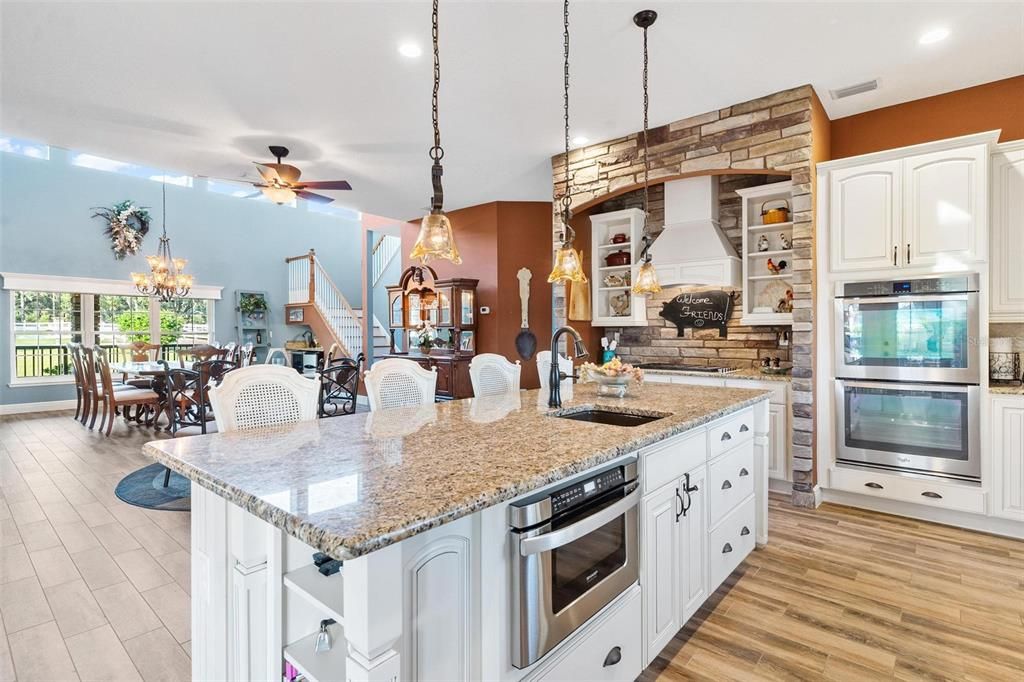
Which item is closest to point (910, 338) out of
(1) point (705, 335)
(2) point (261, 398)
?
(1) point (705, 335)

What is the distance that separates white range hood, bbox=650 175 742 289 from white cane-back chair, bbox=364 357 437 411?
252 cm

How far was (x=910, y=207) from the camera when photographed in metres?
3.31

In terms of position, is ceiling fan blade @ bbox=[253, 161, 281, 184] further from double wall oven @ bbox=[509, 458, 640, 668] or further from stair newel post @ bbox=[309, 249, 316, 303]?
stair newel post @ bbox=[309, 249, 316, 303]

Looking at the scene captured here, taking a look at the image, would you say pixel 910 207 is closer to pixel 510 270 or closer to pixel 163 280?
pixel 510 270

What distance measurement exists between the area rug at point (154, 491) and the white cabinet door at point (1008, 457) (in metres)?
5.25

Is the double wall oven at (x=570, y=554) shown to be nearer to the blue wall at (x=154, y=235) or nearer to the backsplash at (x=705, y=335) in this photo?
the backsplash at (x=705, y=335)

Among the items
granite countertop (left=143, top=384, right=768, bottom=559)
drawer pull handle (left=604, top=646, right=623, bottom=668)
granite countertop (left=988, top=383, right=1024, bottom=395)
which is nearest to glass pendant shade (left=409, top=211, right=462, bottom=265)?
granite countertop (left=143, top=384, right=768, bottom=559)

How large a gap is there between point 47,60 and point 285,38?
5.36 feet

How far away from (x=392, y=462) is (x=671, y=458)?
3.49 feet

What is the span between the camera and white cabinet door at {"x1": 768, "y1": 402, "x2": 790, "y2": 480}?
12.3 feet

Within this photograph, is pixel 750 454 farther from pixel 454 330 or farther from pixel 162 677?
pixel 454 330

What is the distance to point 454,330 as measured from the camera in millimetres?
6801

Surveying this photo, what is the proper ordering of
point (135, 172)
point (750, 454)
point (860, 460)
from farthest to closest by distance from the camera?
point (135, 172), point (860, 460), point (750, 454)

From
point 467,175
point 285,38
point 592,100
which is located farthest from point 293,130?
point 592,100
